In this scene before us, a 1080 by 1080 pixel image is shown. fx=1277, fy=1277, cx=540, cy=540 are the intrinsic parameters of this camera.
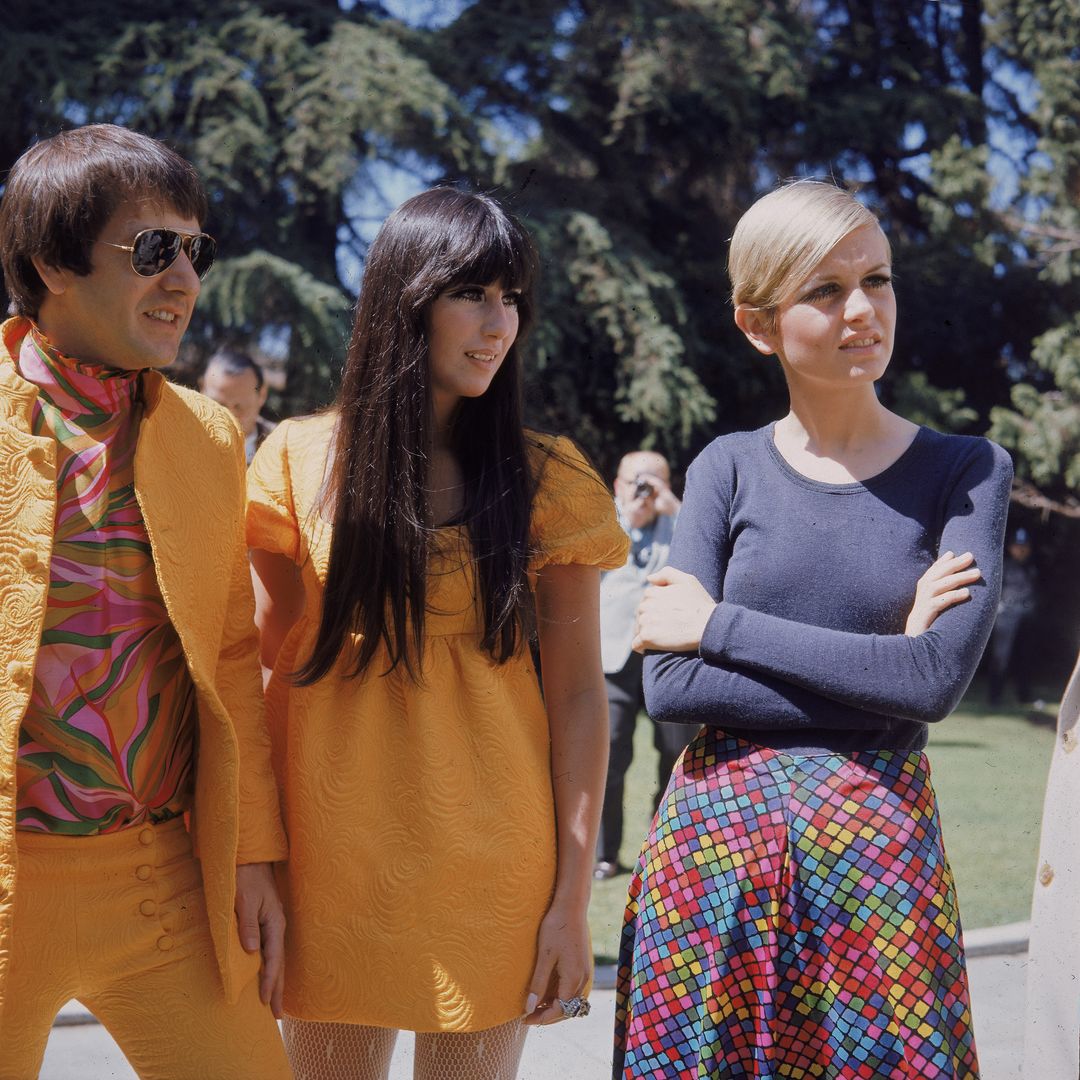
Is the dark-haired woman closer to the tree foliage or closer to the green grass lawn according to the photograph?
the green grass lawn

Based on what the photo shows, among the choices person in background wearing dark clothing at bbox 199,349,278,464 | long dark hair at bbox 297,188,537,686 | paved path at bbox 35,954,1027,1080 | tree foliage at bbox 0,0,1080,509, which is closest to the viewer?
long dark hair at bbox 297,188,537,686

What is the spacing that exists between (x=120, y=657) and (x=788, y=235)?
4.03ft

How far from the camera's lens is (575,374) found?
15586 mm

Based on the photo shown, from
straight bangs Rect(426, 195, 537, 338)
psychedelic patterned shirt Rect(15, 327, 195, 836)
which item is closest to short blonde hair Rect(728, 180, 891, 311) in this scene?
straight bangs Rect(426, 195, 537, 338)

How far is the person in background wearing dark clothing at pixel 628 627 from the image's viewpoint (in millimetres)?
6691

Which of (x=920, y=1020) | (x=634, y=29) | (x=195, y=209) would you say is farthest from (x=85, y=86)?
(x=920, y=1020)

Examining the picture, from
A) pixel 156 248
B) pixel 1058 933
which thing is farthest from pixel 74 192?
pixel 1058 933

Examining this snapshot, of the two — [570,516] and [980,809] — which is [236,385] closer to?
[570,516]

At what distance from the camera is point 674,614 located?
2.05 meters

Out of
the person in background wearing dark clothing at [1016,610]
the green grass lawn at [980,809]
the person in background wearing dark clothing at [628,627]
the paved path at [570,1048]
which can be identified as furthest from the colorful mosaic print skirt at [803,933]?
the person in background wearing dark clothing at [1016,610]

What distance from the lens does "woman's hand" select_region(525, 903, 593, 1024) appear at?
2.07 metres

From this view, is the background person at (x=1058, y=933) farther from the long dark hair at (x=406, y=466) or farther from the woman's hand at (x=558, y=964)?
the long dark hair at (x=406, y=466)

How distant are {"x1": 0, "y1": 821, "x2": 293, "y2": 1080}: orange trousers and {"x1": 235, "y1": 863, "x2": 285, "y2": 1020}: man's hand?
49mm

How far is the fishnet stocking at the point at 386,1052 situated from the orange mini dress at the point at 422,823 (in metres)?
0.09
